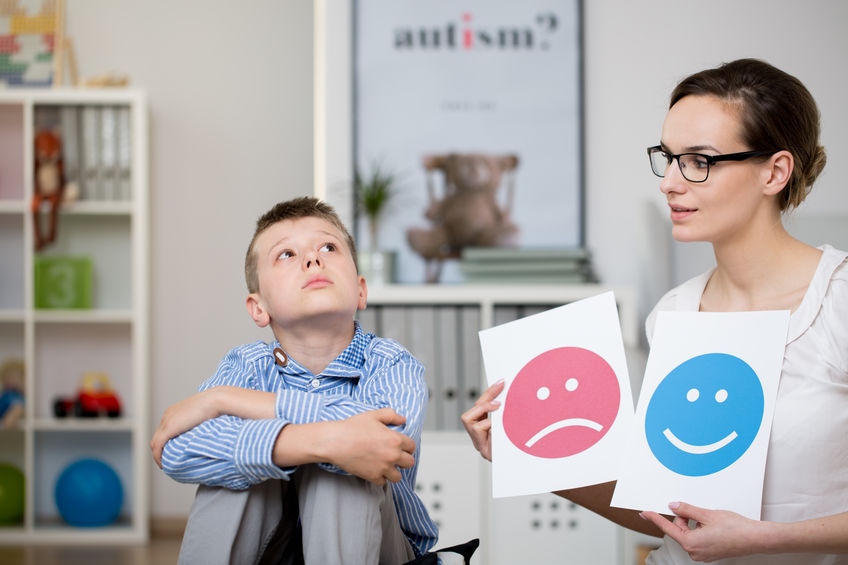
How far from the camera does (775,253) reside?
3.91ft

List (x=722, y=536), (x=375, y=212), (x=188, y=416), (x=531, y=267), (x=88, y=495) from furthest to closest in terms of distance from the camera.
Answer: (x=88, y=495) < (x=375, y=212) < (x=531, y=267) < (x=188, y=416) < (x=722, y=536)

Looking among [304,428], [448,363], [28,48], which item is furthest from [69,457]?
[304,428]

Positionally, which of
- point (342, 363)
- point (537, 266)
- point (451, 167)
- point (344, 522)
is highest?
point (451, 167)

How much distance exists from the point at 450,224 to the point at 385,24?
813 millimetres

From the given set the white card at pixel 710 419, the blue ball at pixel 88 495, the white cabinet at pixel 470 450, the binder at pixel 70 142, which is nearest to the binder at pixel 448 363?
the white cabinet at pixel 470 450

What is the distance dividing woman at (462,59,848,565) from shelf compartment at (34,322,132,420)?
2628 mm

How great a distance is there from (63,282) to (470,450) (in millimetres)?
1961

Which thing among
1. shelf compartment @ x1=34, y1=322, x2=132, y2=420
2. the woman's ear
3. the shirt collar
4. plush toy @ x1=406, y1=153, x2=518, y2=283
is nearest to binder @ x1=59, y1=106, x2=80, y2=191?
shelf compartment @ x1=34, y1=322, x2=132, y2=420

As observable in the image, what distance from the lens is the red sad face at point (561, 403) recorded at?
114 centimetres

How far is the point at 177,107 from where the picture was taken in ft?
11.0

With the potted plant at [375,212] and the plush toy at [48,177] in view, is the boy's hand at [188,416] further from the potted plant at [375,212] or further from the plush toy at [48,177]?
the plush toy at [48,177]

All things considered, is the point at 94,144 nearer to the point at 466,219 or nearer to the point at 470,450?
the point at 466,219

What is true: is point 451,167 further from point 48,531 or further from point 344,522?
point 48,531

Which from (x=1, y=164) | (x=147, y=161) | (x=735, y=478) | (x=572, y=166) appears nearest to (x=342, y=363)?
(x=735, y=478)
